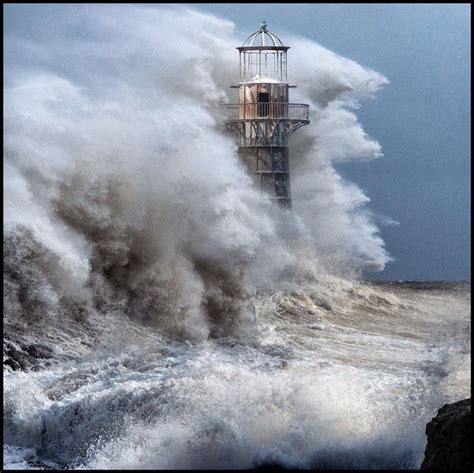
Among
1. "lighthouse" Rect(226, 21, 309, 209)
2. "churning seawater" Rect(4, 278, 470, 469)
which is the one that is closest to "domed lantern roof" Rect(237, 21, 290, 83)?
"lighthouse" Rect(226, 21, 309, 209)

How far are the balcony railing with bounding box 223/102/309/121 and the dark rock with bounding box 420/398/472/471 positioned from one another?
31.8 ft

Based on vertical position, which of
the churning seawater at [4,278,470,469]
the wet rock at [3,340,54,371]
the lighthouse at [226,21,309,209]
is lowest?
the churning seawater at [4,278,470,469]

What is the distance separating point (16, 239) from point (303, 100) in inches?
301

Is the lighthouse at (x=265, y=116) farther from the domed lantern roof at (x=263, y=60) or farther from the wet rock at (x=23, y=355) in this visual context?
the wet rock at (x=23, y=355)

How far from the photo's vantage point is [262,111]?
55.9 ft

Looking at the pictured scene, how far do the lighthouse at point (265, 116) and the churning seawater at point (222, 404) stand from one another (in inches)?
184

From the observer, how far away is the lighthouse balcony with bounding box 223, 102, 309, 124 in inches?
661

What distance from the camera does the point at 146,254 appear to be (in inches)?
523

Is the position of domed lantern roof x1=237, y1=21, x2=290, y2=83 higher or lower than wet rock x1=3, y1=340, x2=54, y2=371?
higher

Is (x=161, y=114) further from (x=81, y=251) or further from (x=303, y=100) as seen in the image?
(x=303, y=100)

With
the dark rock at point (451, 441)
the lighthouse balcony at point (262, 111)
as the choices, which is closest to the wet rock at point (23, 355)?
the dark rock at point (451, 441)

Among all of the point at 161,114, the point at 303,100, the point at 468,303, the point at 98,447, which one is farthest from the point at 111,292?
the point at 303,100

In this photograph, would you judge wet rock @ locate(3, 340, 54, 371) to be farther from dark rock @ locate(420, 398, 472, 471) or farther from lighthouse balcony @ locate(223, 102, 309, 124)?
lighthouse balcony @ locate(223, 102, 309, 124)

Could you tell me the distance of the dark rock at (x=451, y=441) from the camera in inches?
284
